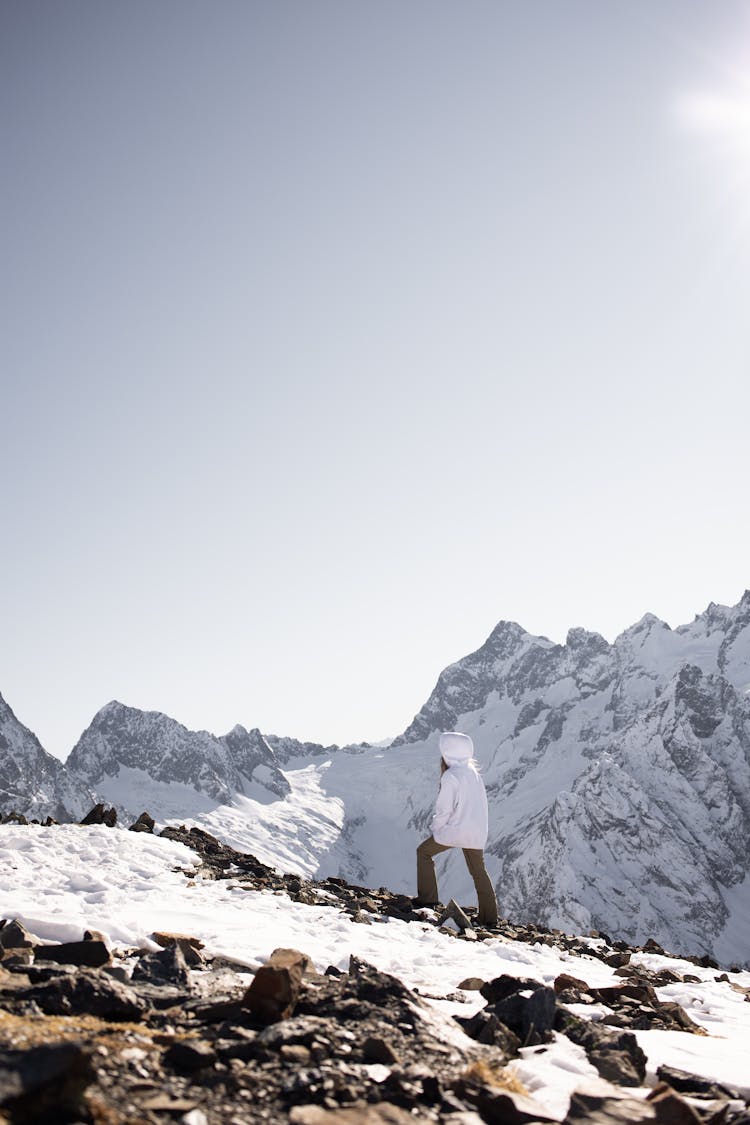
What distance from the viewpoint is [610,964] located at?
979 cm

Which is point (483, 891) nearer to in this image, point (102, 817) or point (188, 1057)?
point (102, 817)

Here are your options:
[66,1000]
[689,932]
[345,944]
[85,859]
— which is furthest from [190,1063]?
[689,932]

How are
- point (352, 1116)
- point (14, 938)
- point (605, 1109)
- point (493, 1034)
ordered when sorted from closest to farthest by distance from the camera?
point (352, 1116) < point (605, 1109) < point (493, 1034) < point (14, 938)

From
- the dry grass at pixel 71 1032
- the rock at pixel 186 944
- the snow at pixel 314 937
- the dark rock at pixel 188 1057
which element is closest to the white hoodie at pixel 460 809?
the snow at pixel 314 937

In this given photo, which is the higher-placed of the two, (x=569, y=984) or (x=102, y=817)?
(x=569, y=984)

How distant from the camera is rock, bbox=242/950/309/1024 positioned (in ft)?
13.7

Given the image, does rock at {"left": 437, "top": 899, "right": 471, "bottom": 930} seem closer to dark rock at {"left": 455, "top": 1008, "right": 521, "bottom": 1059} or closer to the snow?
the snow

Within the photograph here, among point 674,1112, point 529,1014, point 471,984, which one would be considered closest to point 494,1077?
point 674,1112

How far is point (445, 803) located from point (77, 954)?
7899mm

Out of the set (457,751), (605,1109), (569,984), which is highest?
(457,751)

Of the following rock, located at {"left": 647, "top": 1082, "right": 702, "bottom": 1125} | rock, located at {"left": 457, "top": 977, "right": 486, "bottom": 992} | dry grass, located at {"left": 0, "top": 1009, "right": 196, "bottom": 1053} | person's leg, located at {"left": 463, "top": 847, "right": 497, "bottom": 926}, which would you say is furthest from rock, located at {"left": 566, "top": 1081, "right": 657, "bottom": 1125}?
person's leg, located at {"left": 463, "top": 847, "right": 497, "bottom": 926}

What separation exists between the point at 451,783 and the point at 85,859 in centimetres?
588

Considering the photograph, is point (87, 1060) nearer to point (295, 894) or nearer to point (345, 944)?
point (345, 944)

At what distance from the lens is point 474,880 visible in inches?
468
